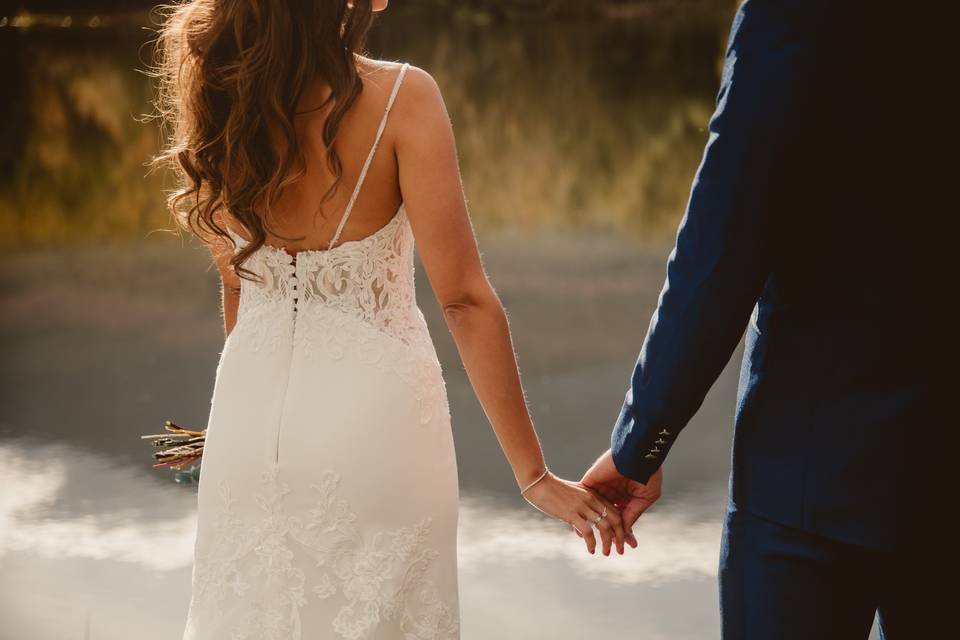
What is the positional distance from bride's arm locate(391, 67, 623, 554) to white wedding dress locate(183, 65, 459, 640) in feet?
0.24

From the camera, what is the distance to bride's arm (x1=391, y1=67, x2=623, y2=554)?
1.65 m

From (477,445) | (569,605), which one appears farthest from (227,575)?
(477,445)

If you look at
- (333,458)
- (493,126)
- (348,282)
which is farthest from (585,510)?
(493,126)

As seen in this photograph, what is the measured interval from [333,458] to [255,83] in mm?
524

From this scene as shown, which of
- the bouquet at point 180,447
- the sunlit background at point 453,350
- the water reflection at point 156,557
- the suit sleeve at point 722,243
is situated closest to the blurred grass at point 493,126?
the sunlit background at point 453,350

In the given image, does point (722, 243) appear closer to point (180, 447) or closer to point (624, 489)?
point (624, 489)

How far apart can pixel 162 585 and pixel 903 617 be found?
2.61m

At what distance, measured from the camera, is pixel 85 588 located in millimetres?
3539

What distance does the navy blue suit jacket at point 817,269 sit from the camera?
50.4 inches

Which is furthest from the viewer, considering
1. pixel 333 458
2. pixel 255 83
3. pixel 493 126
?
pixel 493 126

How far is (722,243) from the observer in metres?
1.39

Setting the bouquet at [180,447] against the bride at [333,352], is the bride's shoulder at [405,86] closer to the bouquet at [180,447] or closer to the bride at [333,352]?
the bride at [333,352]

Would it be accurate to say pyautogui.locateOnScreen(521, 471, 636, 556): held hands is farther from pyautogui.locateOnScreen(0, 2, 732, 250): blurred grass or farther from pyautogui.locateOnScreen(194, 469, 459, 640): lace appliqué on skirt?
pyautogui.locateOnScreen(0, 2, 732, 250): blurred grass

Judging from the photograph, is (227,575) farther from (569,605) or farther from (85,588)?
(85,588)
